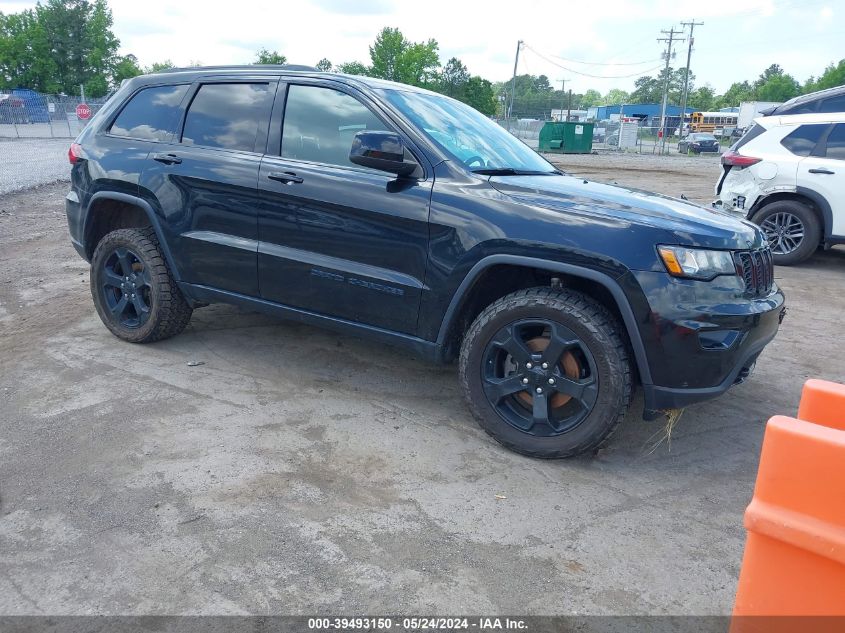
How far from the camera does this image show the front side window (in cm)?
402

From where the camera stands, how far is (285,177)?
4086 mm

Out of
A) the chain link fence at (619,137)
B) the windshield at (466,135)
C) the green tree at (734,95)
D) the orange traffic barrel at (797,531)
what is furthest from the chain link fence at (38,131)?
the green tree at (734,95)

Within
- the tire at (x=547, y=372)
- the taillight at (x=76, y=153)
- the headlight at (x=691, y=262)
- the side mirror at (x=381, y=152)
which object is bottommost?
the tire at (x=547, y=372)

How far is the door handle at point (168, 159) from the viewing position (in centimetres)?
452

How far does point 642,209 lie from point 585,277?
47 centimetres

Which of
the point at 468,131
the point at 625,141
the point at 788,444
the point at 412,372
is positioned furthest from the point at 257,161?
the point at 625,141

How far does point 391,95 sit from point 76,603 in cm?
303

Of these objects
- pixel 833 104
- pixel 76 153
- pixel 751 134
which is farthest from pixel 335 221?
pixel 833 104

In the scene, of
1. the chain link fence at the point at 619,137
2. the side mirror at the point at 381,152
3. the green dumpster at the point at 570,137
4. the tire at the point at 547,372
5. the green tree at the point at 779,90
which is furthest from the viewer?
the green tree at the point at 779,90

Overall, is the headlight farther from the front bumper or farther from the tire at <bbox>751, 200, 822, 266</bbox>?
→ the tire at <bbox>751, 200, 822, 266</bbox>

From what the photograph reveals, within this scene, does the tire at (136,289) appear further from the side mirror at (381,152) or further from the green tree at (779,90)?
the green tree at (779,90)

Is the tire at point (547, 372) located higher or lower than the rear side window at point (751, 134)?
lower

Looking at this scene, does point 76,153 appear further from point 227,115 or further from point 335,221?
point 335,221

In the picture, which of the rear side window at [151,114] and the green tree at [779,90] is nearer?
the rear side window at [151,114]
